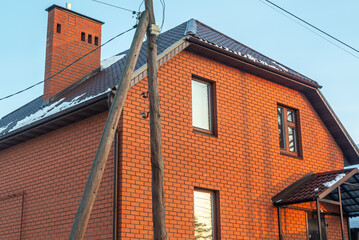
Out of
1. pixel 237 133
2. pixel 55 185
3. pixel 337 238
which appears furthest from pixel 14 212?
pixel 337 238

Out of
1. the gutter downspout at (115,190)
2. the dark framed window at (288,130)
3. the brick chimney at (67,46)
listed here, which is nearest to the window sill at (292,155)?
the dark framed window at (288,130)

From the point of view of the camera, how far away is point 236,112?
13.2 metres

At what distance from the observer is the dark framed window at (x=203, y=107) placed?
40.7 feet

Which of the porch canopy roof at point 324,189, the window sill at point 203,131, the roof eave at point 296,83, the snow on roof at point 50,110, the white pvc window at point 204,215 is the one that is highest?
the roof eave at point 296,83

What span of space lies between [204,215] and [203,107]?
253cm

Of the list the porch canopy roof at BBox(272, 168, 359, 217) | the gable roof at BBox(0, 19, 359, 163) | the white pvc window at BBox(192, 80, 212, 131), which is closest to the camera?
the gable roof at BBox(0, 19, 359, 163)

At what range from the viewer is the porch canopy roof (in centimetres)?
1256

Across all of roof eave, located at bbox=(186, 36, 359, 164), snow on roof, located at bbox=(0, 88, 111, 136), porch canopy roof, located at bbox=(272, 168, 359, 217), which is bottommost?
porch canopy roof, located at bbox=(272, 168, 359, 217)

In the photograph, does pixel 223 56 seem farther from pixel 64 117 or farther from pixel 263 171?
pixel 64 117

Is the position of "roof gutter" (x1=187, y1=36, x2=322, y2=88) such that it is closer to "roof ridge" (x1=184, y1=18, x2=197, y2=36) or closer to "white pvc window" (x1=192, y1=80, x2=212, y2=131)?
"roof ridge" (x1=184, y1=18, x2=197, y2=36)

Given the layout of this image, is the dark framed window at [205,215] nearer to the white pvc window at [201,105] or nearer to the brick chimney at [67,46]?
the white pvc window at [201,105]

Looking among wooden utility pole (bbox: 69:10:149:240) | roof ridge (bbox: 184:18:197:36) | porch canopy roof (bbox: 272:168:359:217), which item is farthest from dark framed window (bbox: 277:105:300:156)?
wooden utility pole (bbox: 69:10:149:240)

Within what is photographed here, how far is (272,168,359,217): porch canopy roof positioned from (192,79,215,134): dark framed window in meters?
2.57

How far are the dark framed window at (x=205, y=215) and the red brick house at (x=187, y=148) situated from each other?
0.9 inches
